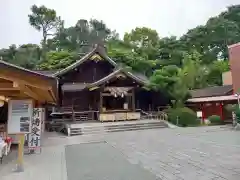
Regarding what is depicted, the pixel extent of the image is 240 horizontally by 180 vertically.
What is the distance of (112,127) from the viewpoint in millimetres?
18188

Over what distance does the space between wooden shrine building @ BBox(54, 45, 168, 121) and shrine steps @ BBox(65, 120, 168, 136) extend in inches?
83.1

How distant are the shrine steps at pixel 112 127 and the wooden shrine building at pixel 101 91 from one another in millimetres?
2111

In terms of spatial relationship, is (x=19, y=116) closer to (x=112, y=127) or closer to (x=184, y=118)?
(x=112, y=127)

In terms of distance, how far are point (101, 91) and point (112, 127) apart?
4039 mm

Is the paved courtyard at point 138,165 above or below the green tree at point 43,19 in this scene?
below

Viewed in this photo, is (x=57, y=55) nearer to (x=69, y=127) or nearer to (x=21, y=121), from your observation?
(x=69, y=127)

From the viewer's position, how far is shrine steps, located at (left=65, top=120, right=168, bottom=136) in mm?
16812

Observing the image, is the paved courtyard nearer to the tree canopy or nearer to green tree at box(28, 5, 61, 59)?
the tree canopy

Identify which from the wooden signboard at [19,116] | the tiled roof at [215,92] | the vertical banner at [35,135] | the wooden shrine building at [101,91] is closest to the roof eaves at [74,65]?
the wooden shrine building at [101,91]

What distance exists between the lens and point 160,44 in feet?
118

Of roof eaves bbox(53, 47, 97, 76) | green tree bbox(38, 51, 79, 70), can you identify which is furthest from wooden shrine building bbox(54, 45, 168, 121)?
green tree bbox(38, 51, 79, 70)

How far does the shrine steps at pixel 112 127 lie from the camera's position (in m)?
16.8

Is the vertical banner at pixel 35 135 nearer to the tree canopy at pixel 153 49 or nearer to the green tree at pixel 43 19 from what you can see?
the tree canopy at pixel 153 49

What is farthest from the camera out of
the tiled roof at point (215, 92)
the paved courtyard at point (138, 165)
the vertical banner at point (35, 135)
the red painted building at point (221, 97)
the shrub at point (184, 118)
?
the tiled roof at point (215, 92)
